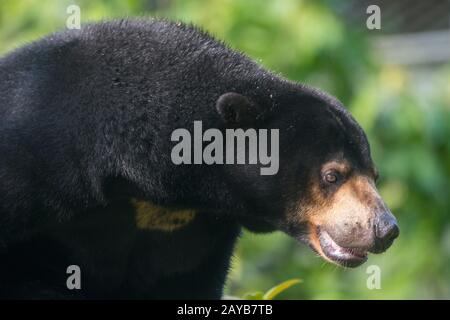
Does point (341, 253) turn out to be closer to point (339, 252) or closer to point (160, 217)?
point (339, 252)

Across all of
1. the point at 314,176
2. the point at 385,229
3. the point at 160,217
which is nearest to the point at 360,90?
the point at 160,217

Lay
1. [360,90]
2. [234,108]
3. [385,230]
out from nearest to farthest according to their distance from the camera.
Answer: [385,230] → [234,108] → [360,90]

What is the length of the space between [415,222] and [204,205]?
5.23m

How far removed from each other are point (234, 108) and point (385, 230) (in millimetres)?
905

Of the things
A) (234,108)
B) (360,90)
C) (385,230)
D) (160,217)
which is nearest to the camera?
(385,230)

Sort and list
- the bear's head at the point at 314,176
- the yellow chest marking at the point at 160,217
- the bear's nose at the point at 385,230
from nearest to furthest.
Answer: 1. the bear's nose at the point at 385,230
2. the bear's head at the point at 314,176
3. the yellow chest marking at the point at 160,217

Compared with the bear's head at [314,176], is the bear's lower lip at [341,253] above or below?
below

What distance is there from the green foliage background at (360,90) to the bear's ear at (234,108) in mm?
3547

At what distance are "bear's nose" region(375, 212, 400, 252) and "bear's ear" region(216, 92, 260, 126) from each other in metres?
0.80

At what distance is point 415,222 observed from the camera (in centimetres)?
1070

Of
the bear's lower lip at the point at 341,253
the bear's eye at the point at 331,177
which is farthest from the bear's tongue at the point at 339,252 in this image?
the bear's eye at the point at 331,177

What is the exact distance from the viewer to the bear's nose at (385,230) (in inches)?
216

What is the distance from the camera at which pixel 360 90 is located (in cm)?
984

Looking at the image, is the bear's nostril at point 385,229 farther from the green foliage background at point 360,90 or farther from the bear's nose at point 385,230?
the green foliage background at point 360,90
